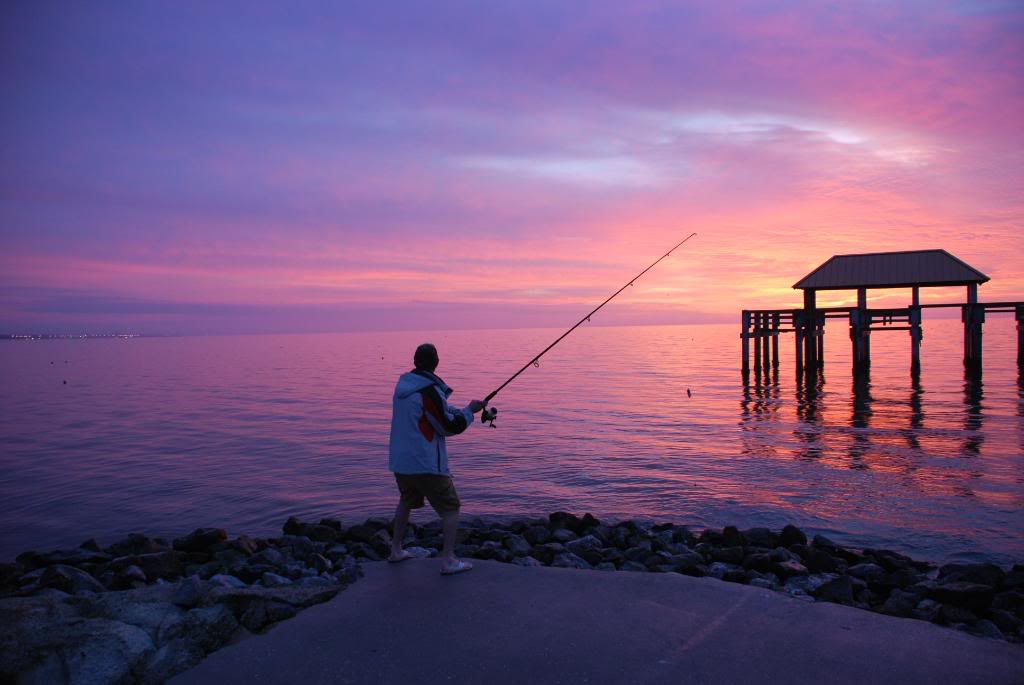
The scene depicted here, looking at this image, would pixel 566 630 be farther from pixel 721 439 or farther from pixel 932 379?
pixel 932 379

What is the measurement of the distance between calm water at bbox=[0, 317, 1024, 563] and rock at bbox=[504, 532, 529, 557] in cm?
351

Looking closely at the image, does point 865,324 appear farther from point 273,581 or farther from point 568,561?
point 273,581

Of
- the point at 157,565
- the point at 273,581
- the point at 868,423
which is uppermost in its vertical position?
the point at 273,581

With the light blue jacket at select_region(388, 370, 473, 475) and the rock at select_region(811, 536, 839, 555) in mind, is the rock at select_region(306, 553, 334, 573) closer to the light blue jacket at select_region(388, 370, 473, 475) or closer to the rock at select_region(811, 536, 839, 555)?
the light blue jacket at select_region(388, 370, 473, 475)

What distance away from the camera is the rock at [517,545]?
7.93m

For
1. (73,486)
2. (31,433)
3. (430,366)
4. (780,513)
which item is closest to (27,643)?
(430,366)

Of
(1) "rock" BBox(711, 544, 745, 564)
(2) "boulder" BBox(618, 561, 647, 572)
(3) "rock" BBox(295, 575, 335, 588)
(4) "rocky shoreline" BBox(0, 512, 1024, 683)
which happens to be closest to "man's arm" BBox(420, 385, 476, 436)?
(4) "rocky shoreline" BBox(0, 512, 1024, 683)

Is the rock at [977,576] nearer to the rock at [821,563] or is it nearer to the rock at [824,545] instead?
the rock at [821,563]

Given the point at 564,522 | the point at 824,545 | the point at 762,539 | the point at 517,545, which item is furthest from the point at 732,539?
the point at 517,545

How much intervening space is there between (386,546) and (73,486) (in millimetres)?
10230

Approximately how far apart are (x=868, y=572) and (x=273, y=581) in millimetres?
A: 5991

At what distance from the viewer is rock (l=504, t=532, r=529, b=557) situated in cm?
793

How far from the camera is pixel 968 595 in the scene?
6.11 metres

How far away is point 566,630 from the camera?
4867 millimetres
